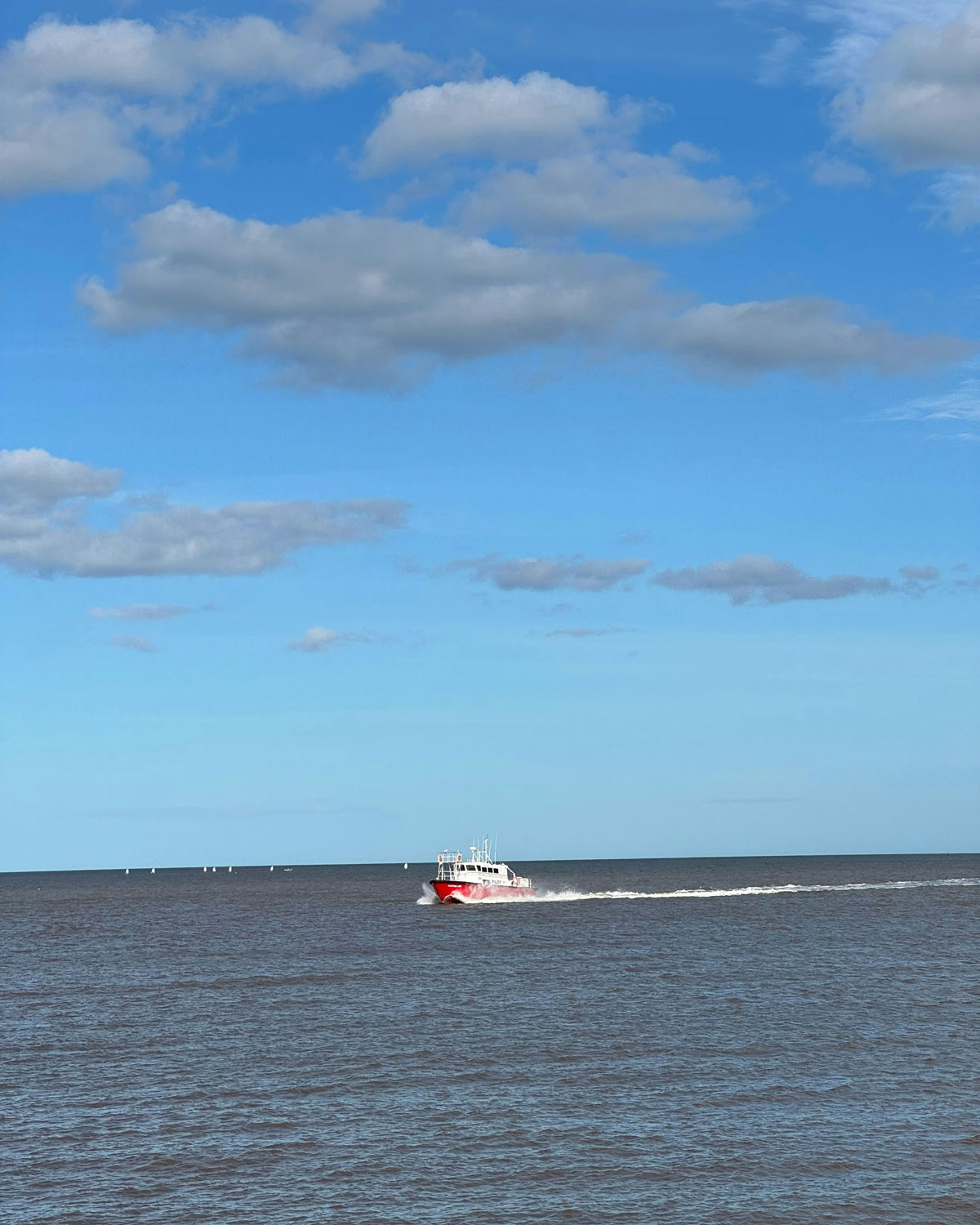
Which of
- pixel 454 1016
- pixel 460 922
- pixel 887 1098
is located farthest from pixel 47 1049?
pixel 460 922

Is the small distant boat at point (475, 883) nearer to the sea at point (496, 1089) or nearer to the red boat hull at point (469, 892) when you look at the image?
the red boat hull at point (469, 892)

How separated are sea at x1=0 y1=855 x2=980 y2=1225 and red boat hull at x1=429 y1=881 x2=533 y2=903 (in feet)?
203

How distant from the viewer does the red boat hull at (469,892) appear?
160 meters

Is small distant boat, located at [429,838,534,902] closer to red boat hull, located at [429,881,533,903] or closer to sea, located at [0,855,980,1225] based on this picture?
red boat hull, located at [429,881,533,903]

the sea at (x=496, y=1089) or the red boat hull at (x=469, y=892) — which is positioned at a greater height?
the sea at (x=496, y=1089)

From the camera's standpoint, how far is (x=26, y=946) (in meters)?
117

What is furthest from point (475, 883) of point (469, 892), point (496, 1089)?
point (496, 1089)

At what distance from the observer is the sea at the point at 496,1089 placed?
36.4 meters

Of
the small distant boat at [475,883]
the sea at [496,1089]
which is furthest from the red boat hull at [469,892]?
the sea at [496,1089]

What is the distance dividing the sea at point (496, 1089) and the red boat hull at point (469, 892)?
6193 centimetres

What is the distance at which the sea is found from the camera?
119 ft

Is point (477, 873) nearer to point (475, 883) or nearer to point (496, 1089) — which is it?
point (475, 883)

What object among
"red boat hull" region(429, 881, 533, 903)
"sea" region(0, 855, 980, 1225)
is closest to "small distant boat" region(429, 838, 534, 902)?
"red boat hull" region(429, 881, 533, 903)

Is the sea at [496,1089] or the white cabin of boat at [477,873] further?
the white cabin of boat at [477,873]
